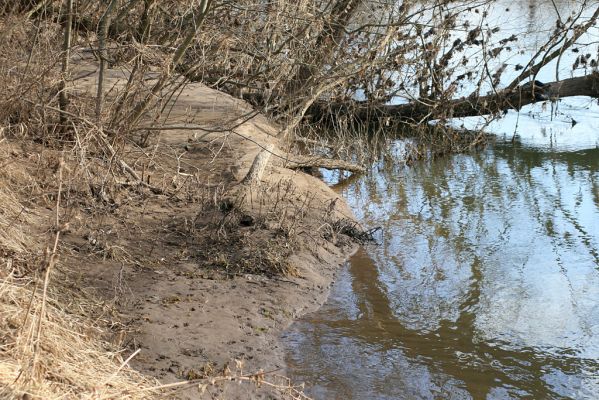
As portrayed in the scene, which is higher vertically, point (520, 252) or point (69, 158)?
point (69, 158)

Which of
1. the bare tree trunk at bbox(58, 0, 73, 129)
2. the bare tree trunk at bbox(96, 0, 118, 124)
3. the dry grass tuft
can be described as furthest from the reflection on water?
the bare tree trunk at bbox(58, 0, 73, 129)

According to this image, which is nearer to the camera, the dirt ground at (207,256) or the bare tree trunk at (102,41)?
the dirt ground at (207,256)

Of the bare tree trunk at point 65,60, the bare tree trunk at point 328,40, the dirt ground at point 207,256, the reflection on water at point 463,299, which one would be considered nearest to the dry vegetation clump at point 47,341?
the dirt ground at point 207,256

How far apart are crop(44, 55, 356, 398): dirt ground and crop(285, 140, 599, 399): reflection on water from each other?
0.36 meters

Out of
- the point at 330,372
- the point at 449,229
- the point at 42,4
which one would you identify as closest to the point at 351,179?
the point at 449,229

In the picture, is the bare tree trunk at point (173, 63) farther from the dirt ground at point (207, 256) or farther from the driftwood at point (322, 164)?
the driftwood at point (322, 164)

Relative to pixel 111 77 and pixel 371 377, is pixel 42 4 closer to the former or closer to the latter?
pixel 111 77

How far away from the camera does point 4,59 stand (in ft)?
24.5

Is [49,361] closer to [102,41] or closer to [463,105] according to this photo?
[102,41]

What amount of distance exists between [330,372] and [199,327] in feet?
3.37

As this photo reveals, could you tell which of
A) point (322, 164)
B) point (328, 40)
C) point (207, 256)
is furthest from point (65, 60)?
point (328, 40)

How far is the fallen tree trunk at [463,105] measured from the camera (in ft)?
45.5

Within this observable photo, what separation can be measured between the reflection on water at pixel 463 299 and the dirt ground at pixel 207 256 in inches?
14.3

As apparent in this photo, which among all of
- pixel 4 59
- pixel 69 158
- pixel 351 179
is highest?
pixel 4 59
